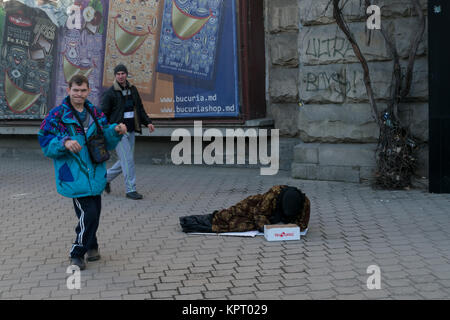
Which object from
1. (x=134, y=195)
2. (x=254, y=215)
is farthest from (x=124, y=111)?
(x=254, y=215)

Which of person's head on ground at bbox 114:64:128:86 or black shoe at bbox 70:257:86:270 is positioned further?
person's head on ground at bbox 114:64:128:86

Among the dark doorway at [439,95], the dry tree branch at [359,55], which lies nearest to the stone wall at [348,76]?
the dry tree branch at [359,55]

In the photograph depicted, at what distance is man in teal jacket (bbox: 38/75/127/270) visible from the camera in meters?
5.41

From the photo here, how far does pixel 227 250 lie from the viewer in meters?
6.05

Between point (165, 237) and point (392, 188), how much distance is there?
3.58 m

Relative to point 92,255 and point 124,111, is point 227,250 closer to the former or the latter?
point 92,255

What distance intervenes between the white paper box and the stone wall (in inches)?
127

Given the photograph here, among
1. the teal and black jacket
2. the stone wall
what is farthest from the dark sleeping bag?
the stone wall

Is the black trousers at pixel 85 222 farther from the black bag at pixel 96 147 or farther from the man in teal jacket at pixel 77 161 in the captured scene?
the black bag at pixel 96 147

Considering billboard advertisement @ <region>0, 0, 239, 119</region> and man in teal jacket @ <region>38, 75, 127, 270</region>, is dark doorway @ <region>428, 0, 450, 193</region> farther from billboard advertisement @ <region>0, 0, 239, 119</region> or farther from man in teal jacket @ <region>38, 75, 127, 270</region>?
man in teal jacket @ <region>38, 75, 127, 270</region>

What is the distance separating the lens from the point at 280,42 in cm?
1060

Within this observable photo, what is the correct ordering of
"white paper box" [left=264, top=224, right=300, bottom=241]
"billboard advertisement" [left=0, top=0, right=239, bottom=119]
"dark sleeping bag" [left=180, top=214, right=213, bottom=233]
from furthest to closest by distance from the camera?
"billboard advertisement" [left=0, top=0, right=239, bottom=119]
"dark sleeping bag" [left=180, top=214, right=213, bottom=233]
"white paper box" [left=264, top=224, right=300, bottom=241]

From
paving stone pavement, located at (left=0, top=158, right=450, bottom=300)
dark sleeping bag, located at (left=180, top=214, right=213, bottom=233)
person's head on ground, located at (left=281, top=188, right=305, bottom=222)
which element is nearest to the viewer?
Result: paving stone pavement, located at (left=0, top=158, right=450, bottom=300)

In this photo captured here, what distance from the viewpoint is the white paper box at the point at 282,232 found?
627 cm
